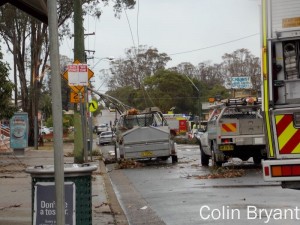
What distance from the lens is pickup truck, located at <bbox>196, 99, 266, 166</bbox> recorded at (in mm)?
17297

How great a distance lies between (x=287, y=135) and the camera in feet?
25.4

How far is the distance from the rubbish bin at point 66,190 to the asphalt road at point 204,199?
3121mm

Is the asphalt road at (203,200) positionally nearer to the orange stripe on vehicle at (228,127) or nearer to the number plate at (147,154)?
the orange stripe on vehicle at (228,127)

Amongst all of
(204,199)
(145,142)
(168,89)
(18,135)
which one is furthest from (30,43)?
(168,89)

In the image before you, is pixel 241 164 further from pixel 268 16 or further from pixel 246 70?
pixel 246 70

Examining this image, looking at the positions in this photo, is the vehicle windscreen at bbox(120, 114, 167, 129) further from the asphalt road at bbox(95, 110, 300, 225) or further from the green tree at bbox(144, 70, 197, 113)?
the green tree at bbox(144, 70, 197, 113)

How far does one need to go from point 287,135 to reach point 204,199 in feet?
14.4

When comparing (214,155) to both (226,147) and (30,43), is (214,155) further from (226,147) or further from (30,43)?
(30,43)

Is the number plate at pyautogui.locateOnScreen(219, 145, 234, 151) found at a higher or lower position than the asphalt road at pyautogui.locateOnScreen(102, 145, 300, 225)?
higher

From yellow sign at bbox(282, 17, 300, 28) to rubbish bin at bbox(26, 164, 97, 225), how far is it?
3217mm

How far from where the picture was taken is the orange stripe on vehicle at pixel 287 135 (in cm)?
770

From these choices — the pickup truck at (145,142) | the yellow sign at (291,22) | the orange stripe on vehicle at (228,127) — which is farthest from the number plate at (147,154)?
the yellow sign at (291,22)

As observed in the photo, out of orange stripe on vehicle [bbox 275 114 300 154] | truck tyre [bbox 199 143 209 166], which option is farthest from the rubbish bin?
truck tyre [bbox 199 143 209 166]

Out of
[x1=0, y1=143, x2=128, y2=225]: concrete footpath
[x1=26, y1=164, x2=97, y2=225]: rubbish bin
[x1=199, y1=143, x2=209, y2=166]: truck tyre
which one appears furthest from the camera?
[x1=199, y1=143, x2=209, y2=166]: truck tyre
